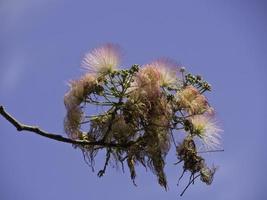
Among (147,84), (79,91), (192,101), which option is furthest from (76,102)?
(192,101)

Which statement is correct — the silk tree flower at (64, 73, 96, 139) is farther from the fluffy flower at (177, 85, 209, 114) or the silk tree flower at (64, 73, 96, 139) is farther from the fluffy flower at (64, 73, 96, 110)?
the fluffy flower at (177, 85, 209, 114)

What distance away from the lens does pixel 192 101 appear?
4504mm

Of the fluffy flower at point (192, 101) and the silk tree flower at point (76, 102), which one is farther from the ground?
the fluffy flower at point (192, 101)

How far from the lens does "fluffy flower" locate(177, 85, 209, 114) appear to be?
4445 mm

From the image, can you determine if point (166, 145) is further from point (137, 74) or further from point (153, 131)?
point (137, 74)

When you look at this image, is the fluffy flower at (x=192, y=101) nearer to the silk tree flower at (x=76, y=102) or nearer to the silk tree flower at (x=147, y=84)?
the silk tree flower at (x=147, y=84)

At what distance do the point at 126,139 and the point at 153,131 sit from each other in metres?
0.23

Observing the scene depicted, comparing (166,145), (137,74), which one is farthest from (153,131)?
(137,74)

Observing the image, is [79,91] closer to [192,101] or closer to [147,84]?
[147,84]

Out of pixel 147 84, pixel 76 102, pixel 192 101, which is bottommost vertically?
pixel 76 102

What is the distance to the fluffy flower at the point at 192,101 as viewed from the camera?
445 cm

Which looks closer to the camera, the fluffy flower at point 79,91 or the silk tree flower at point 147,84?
the silk tree flower at point 147,84

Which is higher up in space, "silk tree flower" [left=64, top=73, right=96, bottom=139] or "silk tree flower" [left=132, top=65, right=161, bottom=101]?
"silk tree flower" [left=132, top=65, right=161, bottom=101]

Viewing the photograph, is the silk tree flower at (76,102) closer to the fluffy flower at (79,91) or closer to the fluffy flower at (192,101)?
the fluffy flower at (79,91)
